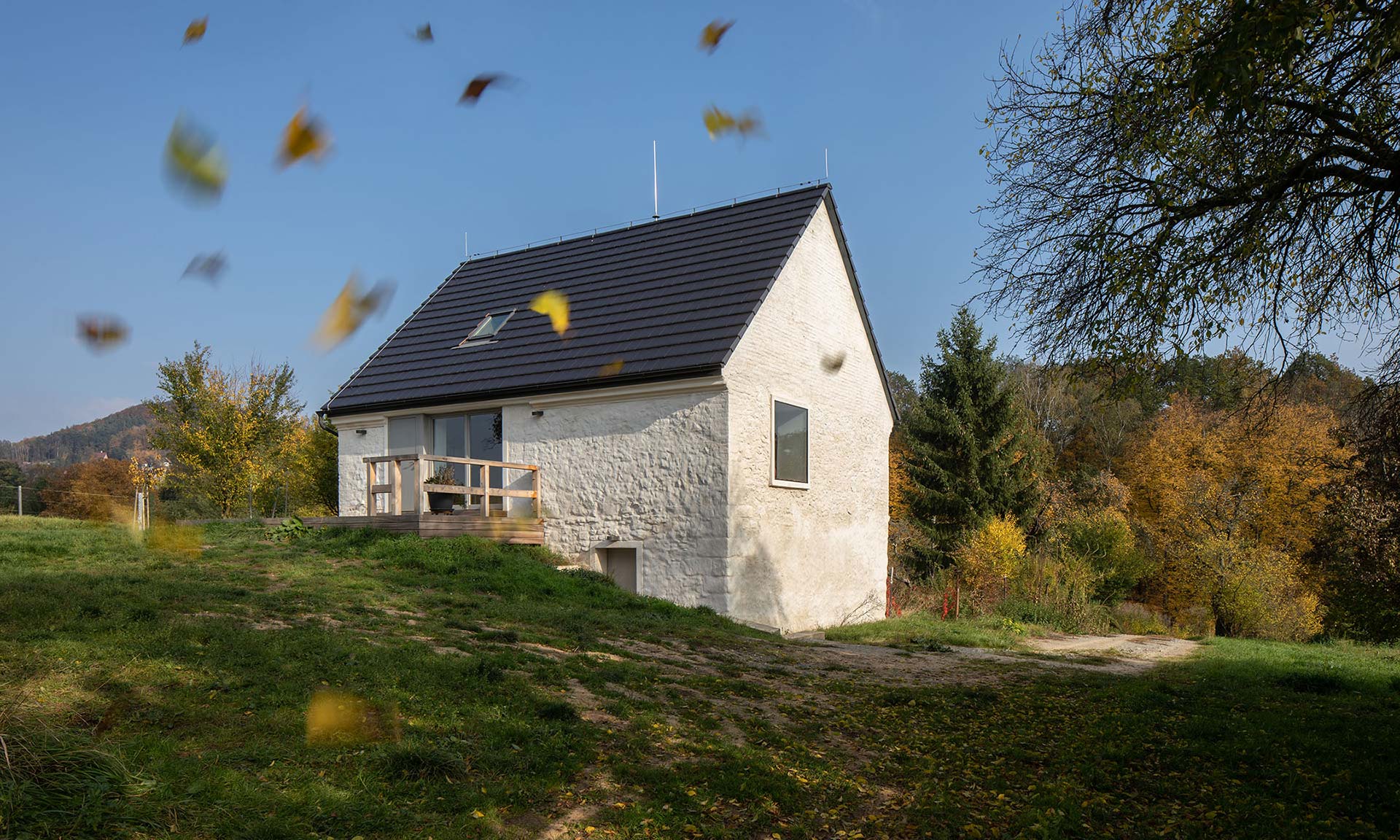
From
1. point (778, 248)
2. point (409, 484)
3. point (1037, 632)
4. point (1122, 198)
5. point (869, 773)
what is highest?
point (778, 248)

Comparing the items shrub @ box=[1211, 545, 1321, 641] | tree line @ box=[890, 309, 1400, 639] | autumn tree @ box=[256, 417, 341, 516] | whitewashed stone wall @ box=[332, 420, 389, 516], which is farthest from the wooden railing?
shrub @ box=[1211, 545, 1321, 641]

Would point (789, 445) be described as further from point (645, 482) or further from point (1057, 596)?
point (1057, 596)

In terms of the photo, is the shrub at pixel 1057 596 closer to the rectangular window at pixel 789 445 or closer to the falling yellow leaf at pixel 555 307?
the rectangular window at pixel 789 445

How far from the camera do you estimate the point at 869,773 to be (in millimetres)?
6047

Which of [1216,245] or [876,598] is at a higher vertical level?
[1216,245]

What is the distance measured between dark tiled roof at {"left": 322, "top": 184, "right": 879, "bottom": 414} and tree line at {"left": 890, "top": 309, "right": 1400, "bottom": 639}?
7448 millimetres

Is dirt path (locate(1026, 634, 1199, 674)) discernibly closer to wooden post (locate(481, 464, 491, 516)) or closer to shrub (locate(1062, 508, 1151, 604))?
shrub (locate(1062, 508, 1151, 604))

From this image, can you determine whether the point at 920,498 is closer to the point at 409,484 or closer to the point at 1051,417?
the point at 1051,417

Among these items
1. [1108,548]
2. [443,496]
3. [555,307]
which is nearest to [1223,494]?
[1108,548]

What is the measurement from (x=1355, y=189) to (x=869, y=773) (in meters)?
5.85

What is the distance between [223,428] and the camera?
78.5 ft

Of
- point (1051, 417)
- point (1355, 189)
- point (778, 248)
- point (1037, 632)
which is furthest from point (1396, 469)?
point (1051, 417)

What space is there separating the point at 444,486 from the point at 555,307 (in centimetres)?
489

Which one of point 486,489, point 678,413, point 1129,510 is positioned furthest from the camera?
point 1129,510
